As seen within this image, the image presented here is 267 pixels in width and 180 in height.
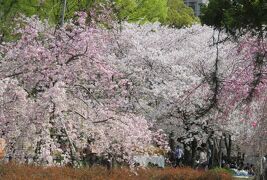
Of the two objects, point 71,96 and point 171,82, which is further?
point 171,82

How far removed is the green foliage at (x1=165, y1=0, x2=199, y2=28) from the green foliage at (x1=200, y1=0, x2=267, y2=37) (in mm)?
27010

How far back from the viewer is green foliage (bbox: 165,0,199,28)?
39.3 metres

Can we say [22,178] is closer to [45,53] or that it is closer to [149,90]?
[45,53]

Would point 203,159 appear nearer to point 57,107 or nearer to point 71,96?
point 71,96

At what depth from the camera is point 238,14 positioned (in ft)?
29.5

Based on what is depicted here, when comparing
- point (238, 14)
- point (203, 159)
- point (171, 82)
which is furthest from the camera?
point (203, 159)

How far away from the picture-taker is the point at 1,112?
11.1 m

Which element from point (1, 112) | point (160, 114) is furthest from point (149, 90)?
point (1, 112)

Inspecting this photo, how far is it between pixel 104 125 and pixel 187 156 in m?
15.0

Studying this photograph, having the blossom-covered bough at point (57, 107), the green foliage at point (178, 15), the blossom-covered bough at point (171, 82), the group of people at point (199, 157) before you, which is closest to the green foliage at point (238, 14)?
the blossom-covered bough at point (57, 107)

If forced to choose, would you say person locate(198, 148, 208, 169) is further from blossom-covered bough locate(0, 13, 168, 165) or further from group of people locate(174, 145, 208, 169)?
blossom-covered bough locate(0, 13, 168, 165)

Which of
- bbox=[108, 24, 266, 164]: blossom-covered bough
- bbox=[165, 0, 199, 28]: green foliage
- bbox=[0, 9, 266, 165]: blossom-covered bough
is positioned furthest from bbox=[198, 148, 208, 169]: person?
bbox=[165, 0, 199, 28]: green foliage

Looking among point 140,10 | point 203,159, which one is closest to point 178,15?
point 140,10

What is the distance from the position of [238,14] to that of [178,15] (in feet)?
104
